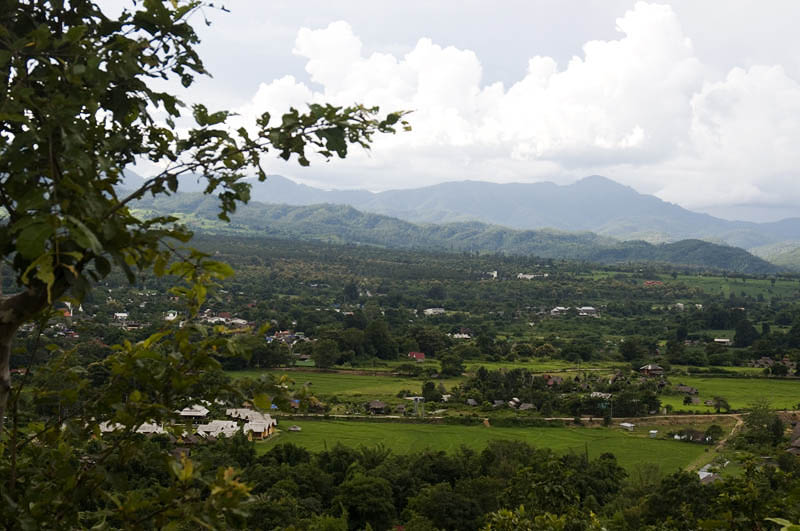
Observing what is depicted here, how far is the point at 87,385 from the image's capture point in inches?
87.8

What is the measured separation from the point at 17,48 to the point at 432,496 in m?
17.2

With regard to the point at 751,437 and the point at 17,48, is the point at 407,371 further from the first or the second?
the point at 17,48

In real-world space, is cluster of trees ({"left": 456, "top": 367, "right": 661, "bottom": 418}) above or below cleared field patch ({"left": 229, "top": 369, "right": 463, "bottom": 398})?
above

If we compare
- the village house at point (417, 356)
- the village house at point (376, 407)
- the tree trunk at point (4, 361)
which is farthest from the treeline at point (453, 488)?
the village house at point (417, 356)

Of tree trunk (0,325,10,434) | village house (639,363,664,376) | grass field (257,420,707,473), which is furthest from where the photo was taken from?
village house (639,363,664,376)

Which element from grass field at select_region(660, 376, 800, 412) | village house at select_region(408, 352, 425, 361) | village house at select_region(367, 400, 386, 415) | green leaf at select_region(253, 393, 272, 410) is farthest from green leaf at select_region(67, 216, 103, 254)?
village house at select_region(408, 352, 425, 361)

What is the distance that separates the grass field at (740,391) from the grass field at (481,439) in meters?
6.80

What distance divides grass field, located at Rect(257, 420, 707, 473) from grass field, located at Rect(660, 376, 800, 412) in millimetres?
6804

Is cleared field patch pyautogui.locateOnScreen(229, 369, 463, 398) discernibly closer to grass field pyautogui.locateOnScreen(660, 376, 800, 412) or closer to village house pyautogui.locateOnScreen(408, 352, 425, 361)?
village house pyautogui.locateOnScreen(408, 352, 425, 361)

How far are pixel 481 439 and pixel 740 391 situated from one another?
19629mm

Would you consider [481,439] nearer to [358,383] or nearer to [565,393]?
[565,393]

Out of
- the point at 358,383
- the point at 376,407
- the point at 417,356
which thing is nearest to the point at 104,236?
the point at 376,407

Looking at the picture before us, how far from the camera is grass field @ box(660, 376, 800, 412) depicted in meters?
33.1

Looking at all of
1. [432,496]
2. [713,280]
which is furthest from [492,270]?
[432,496]
